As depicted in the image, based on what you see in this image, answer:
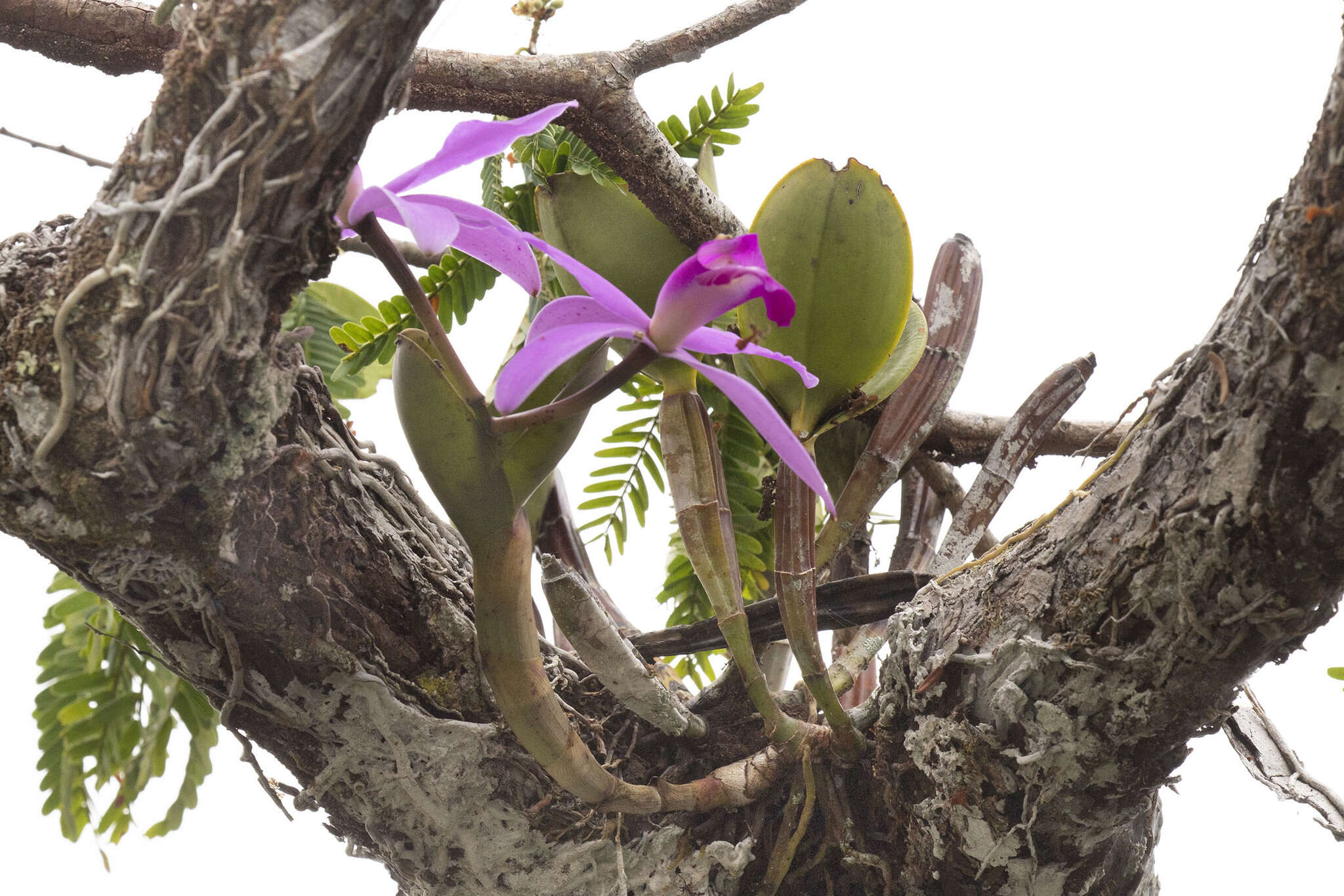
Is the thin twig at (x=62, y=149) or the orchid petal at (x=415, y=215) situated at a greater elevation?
the thin twig at (x=62, y=149)

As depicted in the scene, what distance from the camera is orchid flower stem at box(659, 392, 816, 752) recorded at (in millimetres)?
451

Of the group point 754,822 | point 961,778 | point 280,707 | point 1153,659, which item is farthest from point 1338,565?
point 280,707

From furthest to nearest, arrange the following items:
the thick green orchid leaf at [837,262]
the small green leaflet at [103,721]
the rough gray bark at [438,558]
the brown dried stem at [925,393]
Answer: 1. the small green leaflet at [103,721]
2. the brown dried stem at [925,393]
3. the thick green orchid leaf at [837,262]
4. the rough gray bark at [438,558]

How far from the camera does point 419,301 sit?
A: 0.34 m

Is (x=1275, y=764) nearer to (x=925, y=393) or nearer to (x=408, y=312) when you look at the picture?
(x=925, y=393)

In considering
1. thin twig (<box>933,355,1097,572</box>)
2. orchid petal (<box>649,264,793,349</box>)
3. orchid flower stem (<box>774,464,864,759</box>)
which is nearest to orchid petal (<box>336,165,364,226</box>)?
orchid petal (<box>649,264,793,349</box>)

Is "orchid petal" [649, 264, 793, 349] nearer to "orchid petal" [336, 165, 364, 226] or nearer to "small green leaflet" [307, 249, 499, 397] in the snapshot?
"orchid petal" [336, 165, 364, 226]

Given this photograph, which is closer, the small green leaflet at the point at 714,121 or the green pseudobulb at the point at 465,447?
the green pseudobulb at the point at 465,447

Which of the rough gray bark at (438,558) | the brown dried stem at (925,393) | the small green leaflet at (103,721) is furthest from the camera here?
the small green leaflet at (103,721)

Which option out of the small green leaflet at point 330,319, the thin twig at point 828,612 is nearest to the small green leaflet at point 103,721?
the small green leaflet at point 330,319

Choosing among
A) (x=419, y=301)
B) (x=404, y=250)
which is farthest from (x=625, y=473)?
(x=419, y=301)

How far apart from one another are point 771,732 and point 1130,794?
156 mm

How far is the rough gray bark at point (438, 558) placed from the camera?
0.95 feet

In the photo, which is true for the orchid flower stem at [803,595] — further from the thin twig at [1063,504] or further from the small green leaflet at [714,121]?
the small green leaflet at [714,121]
